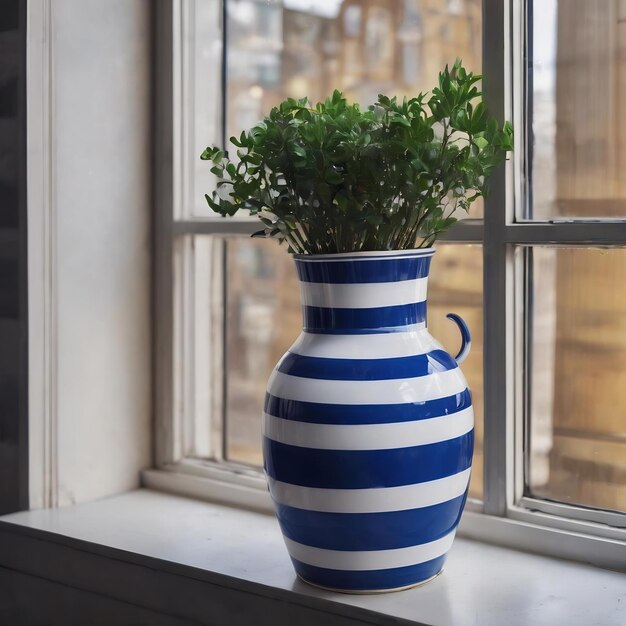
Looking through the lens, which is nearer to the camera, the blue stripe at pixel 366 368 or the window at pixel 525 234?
the blue stripe at pixel 366 368

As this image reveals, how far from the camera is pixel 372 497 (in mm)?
1011

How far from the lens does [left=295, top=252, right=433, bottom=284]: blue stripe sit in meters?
1.03

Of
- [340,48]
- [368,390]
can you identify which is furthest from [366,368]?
[340,48]

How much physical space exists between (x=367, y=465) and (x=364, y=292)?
19 cm

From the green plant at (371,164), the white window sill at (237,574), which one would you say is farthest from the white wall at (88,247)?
the green plant at (371,164)

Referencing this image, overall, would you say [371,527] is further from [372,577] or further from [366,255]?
[366,255]

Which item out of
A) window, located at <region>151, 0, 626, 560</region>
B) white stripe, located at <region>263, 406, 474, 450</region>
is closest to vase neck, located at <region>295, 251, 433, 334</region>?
white stripe, located at <region>263, 406, 474, 450</region>

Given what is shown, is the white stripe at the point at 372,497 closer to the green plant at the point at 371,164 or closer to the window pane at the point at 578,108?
the green plant at the point at 371,164

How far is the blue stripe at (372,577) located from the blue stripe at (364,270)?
1.06 ft

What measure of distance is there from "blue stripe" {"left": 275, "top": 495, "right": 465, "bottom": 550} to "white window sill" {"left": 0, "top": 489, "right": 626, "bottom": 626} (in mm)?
69

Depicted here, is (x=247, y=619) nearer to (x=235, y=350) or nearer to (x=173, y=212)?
(x=235, y=350)

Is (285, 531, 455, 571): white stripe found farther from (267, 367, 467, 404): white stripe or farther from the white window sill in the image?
(267, 367, 467, 404): white stripe

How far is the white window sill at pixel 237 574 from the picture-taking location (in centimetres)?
104

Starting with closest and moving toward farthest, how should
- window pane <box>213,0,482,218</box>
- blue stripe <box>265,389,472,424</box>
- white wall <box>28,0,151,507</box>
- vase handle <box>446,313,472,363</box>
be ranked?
blue stripe <box>265,389,472,424</box>
vase handle <box>446,313,472,363</box>
window pane <box>213,0,482,218</box>
white wall <box>28,0,151,507</box>
